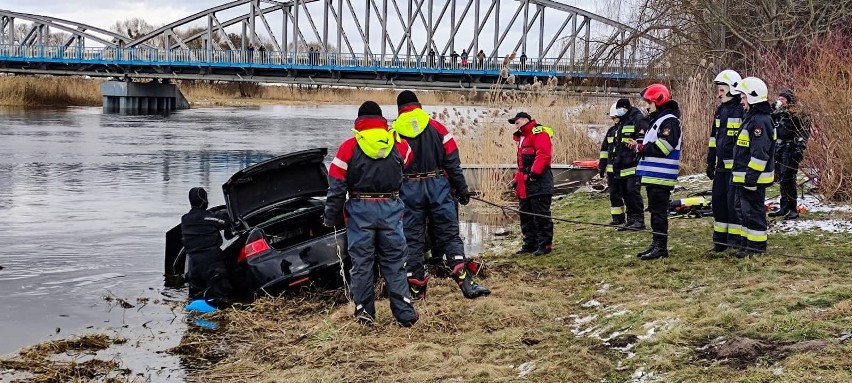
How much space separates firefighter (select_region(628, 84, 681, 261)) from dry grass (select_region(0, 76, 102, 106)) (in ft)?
214

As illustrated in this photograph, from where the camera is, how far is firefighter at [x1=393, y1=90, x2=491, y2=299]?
7969 mm

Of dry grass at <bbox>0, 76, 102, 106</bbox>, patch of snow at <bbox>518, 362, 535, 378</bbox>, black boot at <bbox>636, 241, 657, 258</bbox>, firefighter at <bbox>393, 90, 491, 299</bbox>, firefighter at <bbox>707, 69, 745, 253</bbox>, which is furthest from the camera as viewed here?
dry grass at <bbox>0, 76, 102, 106</bbox>

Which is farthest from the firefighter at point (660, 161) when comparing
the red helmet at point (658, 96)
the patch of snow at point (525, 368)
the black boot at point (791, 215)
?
the patch of snow at point (525, 368)

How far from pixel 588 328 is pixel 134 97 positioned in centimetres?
7068

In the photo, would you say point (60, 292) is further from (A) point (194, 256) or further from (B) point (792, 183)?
(B) point (792, 183)

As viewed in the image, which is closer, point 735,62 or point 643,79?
point 735,62

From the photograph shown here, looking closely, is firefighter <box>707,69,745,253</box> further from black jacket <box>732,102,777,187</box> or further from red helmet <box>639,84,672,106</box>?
red helmet <box>639,84,672,106</box>

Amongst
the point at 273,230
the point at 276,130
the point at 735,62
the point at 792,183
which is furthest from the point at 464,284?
the point at 276,130

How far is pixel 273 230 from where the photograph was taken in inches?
375

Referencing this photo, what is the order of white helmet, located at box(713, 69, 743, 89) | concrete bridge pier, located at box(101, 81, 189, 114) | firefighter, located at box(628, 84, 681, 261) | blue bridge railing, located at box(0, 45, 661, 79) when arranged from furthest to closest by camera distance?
concrete bridge pier, located at box(101, 81, 189, 114) → blue bridge railing, located at box(0, 45, 661, 79) → firefighter, located at box(628, 84, 681, 261) → white helmet, located at box(713, 69, 743, 89)

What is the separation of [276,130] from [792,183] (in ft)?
120

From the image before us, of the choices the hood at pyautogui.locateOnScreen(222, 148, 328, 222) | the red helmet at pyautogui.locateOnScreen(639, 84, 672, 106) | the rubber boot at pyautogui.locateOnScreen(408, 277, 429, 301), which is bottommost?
the rubber boot at pyautogui.locateOnScreen(408, 277, 429, 301)

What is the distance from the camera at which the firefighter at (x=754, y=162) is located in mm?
8414

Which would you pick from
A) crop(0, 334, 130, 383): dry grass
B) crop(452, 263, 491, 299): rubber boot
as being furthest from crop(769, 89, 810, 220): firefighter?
crop(0, 334, 130, 383): dry grass
